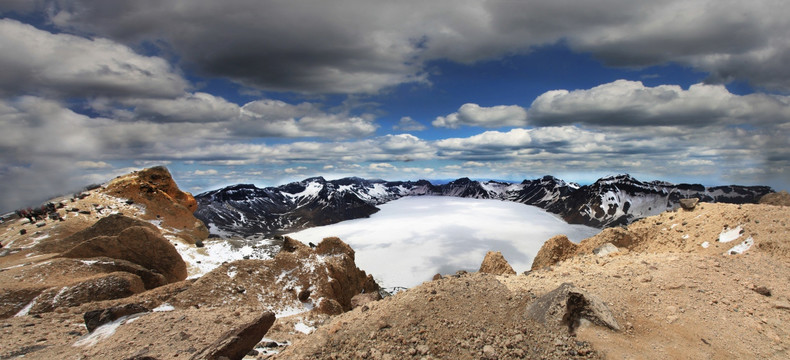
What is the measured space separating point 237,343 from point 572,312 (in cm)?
1124

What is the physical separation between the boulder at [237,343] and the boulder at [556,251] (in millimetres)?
25562

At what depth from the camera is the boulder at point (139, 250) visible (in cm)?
3069

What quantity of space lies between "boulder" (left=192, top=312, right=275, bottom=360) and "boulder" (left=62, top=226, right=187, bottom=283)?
27.8 m

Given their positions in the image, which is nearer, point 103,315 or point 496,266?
point 103,315

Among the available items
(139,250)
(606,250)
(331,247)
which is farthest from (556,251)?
(139,250)

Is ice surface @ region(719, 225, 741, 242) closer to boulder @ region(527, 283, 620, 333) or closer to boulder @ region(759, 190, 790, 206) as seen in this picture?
boulder @ region(759, 190, 790, 206)

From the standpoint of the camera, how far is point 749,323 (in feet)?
37.6

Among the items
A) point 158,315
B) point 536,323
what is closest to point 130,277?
point 158,315

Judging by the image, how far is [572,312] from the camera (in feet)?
35.2

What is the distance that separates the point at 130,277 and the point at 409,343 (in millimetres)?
22928

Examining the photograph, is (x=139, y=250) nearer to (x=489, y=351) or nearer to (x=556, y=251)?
(x=489, y=351)

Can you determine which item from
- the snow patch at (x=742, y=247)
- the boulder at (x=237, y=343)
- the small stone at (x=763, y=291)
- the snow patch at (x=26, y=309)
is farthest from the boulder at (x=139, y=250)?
the snow patch at (x=742, y=247)

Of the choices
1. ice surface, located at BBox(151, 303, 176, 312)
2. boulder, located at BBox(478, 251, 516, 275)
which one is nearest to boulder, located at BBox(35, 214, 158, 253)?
ice surface, located at BBox(151, 303, 176, 312)

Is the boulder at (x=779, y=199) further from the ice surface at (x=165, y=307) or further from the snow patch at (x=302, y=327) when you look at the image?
the ice surface at (x=165, y=307)
